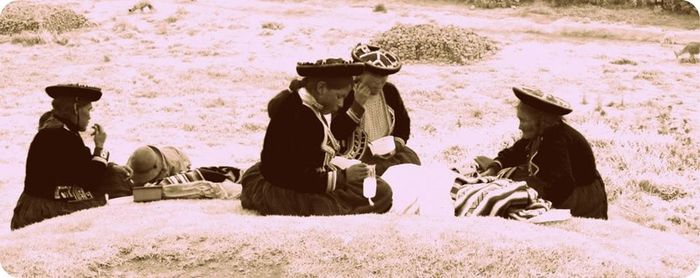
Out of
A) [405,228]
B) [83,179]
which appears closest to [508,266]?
[405,228]

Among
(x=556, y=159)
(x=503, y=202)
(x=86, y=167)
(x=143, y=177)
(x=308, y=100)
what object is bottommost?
(x=143, y=177)

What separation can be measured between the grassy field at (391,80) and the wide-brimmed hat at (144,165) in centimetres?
93

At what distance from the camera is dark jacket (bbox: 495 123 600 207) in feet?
19.7

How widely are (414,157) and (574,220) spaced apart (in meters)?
1.75

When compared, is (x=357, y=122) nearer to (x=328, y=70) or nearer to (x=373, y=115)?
(x=373, y=115)

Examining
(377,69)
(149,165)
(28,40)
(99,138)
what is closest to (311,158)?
(377,69)

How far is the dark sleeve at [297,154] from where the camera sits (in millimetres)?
5508

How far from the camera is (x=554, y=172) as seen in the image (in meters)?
6.04

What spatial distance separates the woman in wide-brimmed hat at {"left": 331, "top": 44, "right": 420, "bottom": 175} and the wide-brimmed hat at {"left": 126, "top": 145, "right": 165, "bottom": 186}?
1672mm

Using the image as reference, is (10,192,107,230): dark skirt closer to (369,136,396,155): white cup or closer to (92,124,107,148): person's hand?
(92,124,107,148): person's hand

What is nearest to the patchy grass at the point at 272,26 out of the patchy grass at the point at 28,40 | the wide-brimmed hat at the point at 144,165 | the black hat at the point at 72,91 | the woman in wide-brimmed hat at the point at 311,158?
the patchy grass at the point at 28,40

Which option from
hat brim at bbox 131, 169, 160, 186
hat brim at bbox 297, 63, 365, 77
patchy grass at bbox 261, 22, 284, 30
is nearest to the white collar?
hat brim at bbox 297, 63, 365, 77

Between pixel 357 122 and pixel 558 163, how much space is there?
61.2 inches

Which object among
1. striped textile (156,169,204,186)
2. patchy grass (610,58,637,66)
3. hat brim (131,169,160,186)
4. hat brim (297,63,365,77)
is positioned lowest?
patchy grass (610,58,637,66)
